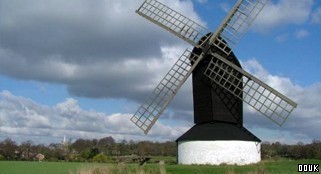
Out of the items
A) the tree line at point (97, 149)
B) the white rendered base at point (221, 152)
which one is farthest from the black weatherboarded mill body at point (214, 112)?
the tree line at point (97, 149)

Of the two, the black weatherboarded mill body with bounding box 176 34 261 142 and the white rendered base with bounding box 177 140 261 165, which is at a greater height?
the black weatherboarded mill body with bounding box 176 34 261 142

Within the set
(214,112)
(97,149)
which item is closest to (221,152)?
(214,112)

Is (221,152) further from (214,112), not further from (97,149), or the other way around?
(97,149)

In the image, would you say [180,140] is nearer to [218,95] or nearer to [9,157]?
[218,95]

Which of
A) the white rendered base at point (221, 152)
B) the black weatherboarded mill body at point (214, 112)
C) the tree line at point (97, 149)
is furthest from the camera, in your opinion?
the tree line at point (97, 149)

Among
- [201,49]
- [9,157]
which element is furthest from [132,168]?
[9,157]

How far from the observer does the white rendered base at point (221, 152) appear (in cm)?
2478

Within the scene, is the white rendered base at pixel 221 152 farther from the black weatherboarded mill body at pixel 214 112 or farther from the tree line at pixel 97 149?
the tree line at pixel 97 149

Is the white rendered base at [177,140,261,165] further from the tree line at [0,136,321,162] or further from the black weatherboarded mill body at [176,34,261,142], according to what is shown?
the tree line at [0,136,321,162]

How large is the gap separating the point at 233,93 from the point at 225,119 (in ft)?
6.59

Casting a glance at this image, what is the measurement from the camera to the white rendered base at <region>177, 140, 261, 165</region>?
24.8 m

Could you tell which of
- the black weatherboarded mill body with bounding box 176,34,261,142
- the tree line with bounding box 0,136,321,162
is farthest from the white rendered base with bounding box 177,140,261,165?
the tree line with bounding box 0,136,321,162

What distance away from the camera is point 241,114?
1041 inches

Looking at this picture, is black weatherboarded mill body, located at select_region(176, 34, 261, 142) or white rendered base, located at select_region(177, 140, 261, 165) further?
black weatherboarded mill body, located at select_region(176, 34, 261, 142)
